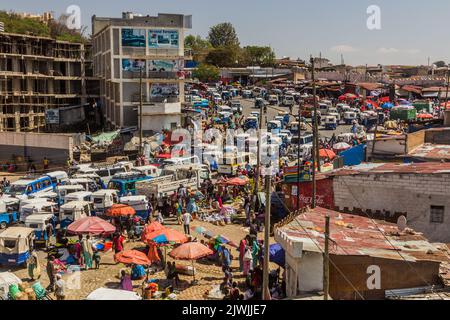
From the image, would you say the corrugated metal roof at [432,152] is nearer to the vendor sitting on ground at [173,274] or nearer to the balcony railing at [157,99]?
the vendor sitting on ground at [173,274]

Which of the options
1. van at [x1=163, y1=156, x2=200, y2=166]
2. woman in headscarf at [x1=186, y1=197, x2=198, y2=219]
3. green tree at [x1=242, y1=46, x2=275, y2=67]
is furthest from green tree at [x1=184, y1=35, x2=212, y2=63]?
woman in headscarf at [x1=186, y1=197, x2=198, y2=219]

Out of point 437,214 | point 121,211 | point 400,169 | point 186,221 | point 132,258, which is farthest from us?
point 121,211

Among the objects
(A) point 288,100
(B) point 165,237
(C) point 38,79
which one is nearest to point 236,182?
(B) point 165,237

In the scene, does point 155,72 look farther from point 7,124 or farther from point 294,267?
point 294,267

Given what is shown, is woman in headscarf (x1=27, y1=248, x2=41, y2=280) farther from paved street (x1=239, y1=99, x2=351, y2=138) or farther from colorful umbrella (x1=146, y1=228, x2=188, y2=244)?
paved street (x1=239, y1=99, x2=351, y2=138)

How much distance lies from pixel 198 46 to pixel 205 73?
2738 cm

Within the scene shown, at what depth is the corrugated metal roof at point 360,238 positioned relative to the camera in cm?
1311

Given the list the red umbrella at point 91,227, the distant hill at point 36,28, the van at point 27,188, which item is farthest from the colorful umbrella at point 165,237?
the distant hill at point 36,28

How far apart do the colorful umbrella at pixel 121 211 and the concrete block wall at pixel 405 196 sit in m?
8.38

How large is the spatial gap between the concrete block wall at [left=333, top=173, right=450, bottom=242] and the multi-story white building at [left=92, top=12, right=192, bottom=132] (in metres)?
32.4

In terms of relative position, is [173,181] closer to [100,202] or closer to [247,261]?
[100,202]

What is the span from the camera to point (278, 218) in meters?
23.2

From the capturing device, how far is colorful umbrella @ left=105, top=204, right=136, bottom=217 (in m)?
21.4

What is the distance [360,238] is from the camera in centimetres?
1466
